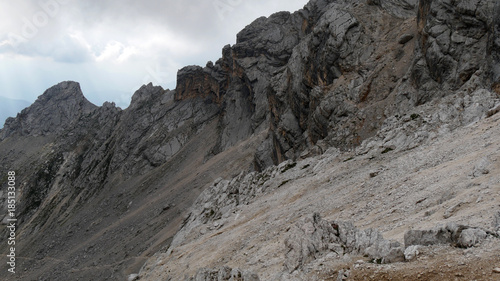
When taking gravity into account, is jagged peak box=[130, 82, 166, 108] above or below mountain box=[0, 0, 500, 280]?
above

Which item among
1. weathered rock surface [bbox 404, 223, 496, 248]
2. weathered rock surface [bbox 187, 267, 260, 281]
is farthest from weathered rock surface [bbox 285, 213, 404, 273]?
weathered rock surface [bbox 187, 267, 260, 281]

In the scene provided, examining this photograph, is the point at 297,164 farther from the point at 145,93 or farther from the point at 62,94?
the point at 62,94

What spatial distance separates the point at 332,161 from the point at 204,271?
18723 millimetres

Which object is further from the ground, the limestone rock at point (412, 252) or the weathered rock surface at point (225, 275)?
the weathered rock surface at point (225, 275)

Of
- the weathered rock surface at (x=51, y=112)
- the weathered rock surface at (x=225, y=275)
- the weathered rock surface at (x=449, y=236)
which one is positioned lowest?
the weathered rock surface at (x=449, y=236)

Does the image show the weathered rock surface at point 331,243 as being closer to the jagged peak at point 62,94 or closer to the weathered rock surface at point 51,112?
the weathered rock surface at point 51,112

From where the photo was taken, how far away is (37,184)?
4097 inches

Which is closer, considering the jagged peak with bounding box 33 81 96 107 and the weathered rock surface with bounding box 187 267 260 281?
→ the weathered rock surface with bounding box 187 267 260 281

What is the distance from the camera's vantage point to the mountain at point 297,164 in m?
16.6

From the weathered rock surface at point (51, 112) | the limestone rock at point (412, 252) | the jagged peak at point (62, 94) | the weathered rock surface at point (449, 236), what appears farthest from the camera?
the jagged peak at point (62, 94)

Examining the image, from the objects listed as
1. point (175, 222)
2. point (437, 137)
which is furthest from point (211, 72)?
point (437, 137)

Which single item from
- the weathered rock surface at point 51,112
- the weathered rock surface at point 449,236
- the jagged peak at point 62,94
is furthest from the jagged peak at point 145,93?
the weathered rock surface at point 449,236

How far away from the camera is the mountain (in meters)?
16.6

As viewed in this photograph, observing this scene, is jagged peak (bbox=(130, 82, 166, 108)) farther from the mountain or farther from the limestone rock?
the limestone rock
